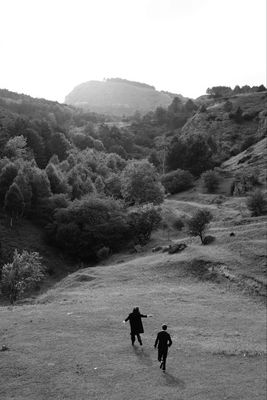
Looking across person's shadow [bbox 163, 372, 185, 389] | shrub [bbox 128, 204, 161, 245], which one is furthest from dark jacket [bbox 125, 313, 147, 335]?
shrub [bbox 128, 204, 161, 245]

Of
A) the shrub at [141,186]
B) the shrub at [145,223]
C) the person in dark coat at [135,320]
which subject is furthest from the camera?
the shrub at [141,186]

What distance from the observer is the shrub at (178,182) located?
382ft

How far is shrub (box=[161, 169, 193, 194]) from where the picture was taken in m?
116

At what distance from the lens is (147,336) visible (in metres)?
26.3

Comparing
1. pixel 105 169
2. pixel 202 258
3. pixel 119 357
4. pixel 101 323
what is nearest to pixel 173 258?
pixel 202 258

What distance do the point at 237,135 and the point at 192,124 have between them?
1033 inches

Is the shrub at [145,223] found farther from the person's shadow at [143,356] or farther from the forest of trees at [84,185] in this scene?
the person's shadow at [143,356]

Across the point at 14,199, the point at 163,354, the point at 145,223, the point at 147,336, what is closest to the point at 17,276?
the point at 147,336

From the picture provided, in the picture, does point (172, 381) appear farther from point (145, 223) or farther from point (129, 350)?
point (145, 223)

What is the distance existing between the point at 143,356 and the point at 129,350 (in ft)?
3.70

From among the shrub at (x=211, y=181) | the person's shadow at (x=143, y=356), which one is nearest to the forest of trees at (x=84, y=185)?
the shrub at (x=211, y=181)

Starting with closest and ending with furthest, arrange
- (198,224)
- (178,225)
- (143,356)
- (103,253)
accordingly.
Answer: (143,356) < (198,224) < (103,253) < (178,225)

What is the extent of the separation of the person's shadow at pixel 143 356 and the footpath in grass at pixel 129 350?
0.16 ft

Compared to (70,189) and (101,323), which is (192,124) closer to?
(70,189)
